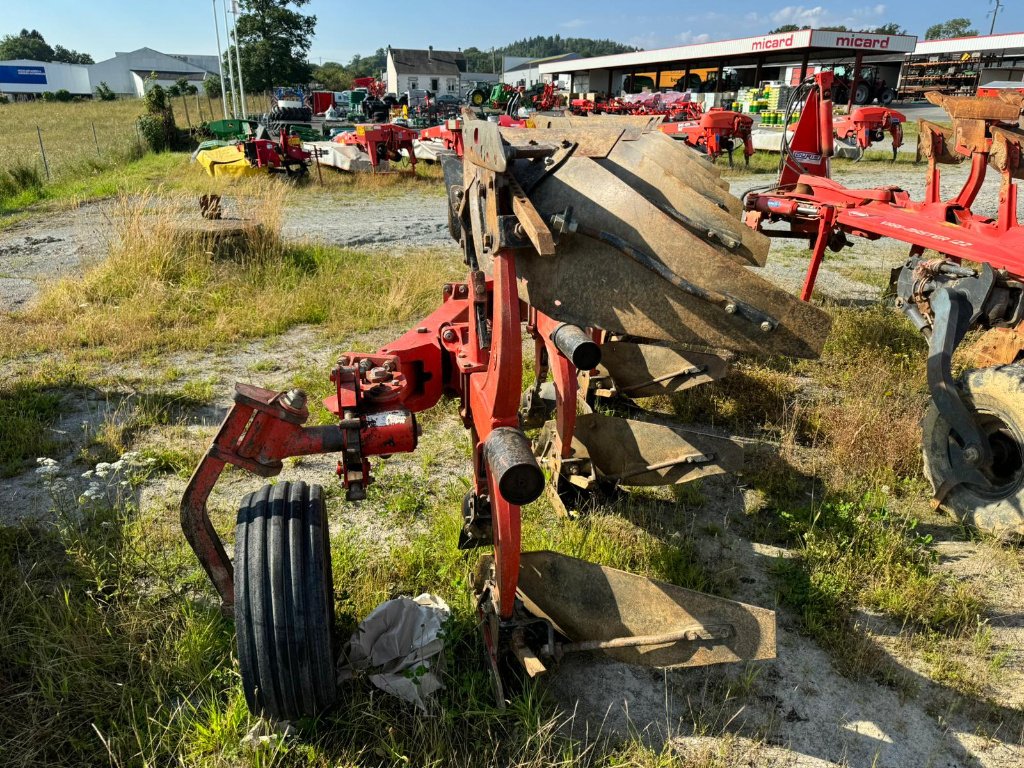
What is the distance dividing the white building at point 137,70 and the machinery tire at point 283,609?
75163mm

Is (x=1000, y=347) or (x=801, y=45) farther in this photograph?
(x=801, y=45)

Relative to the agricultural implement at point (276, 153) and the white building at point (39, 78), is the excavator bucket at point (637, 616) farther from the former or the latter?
the white building at point (39, 78)

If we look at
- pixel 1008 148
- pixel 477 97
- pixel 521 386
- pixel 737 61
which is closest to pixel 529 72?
pixel 737 61

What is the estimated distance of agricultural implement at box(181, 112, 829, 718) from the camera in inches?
61.4

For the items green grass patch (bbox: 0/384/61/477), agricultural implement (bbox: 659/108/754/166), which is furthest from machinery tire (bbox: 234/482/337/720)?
agricultural implement (bbox: 659/108/754/166)

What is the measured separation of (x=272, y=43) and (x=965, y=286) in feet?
167

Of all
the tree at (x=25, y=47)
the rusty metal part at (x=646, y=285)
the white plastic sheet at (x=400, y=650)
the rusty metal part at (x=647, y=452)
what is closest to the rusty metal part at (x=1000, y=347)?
the rusty metal part at (x=647, y=452)

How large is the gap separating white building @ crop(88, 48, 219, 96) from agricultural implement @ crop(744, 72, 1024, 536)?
73.7m

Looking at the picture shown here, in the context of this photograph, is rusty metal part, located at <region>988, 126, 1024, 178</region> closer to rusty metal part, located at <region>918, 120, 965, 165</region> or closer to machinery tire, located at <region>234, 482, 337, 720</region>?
rusty metal part, located at <region>918, 120, 965, 165</region>

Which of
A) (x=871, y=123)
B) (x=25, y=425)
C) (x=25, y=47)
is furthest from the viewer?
(x=25, y=47)

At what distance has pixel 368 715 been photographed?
2.24m

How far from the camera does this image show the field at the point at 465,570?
7.32 feet

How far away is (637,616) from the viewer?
2.37m

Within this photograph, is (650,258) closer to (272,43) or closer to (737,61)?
(737,61)
